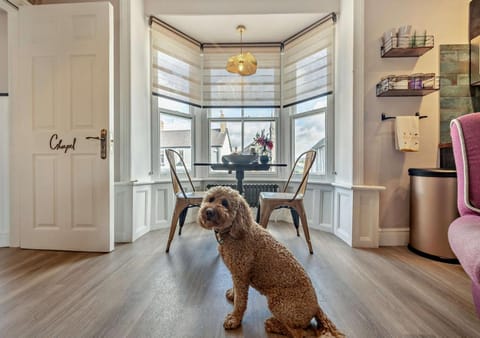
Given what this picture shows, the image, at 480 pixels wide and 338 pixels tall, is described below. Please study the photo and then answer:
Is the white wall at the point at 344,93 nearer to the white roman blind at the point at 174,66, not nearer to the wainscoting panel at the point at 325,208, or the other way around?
the wainscoting panel at the point at 325,208

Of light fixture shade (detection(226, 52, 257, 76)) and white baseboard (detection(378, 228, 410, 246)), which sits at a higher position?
light fixture shade (detection(226, 52, 257, 76))

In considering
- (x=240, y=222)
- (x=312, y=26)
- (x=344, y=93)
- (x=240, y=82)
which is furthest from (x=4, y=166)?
(x=312, y=26)

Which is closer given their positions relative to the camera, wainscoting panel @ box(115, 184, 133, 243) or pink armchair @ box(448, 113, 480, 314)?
pink armchair @ box(448, 113, 480, 314)

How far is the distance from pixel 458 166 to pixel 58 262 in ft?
8.85

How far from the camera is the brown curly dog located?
1013 mm

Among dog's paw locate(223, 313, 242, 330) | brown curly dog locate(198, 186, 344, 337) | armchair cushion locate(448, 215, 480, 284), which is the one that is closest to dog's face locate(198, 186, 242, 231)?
brown curly dog locate(198, 186, 344, 337)

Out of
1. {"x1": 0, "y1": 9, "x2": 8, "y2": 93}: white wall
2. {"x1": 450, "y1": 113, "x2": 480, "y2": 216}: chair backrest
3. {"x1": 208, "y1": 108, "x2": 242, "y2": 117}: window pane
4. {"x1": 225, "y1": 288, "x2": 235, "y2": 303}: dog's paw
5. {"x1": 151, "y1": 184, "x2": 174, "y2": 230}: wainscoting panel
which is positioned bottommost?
{"x1": 225, "y1": 288, "x2": 235, "y2": 303}: dog's paw

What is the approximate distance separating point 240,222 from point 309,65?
8.80 ft

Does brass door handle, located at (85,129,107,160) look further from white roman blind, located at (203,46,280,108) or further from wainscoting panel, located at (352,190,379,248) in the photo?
Answer: wainscoting panel, located at (352,190,379,248)

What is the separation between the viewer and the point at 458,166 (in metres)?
1.16

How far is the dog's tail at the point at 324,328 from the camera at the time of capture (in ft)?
3.23

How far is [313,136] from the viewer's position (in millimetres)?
3123

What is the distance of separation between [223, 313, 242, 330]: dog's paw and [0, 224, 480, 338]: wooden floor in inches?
0.9

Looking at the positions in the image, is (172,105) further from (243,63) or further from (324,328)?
(324,328)
